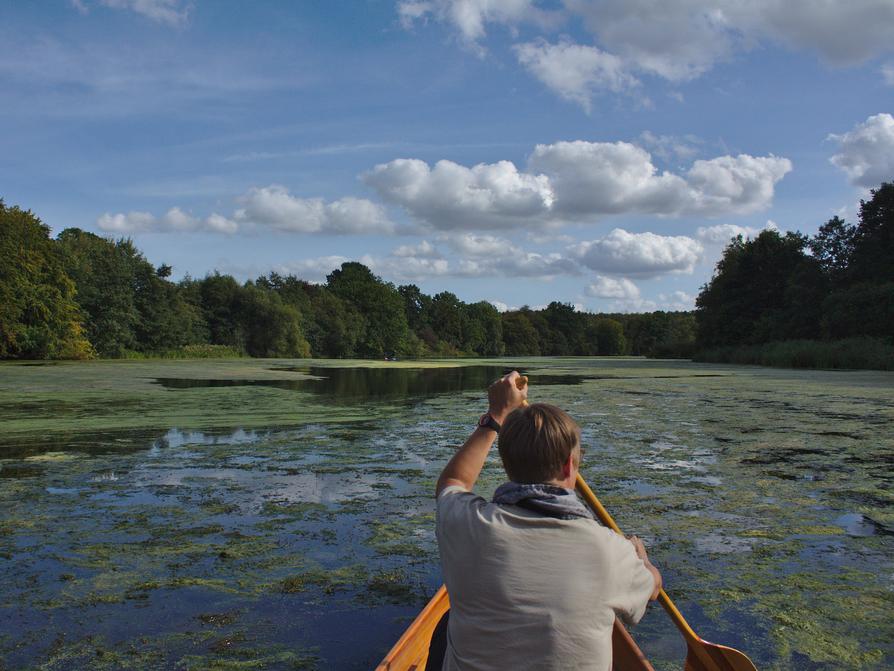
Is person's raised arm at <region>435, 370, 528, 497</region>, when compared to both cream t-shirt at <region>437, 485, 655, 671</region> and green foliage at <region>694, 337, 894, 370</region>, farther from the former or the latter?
green foliage at <region>694, 337, 894, 370</region>

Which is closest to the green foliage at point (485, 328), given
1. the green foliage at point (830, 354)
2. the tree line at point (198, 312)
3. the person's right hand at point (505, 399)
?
the tree line at point (198, 312)

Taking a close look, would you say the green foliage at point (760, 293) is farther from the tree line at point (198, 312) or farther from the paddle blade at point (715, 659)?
the paddle blade at point (715, 659)

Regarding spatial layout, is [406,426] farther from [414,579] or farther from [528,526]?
[528,526]

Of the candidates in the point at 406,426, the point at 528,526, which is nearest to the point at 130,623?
the point at 528,526

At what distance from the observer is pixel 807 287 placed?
121 feet

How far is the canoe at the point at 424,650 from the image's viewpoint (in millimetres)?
2191

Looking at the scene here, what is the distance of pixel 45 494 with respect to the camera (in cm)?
548

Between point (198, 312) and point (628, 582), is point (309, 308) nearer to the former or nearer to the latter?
point (198, 312)

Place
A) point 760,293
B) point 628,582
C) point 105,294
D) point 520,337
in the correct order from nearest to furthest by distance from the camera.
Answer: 1. point 628,582
2. point 105,294
3. point 760,293
4. point 520,337

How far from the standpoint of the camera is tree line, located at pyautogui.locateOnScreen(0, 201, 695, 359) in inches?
1248

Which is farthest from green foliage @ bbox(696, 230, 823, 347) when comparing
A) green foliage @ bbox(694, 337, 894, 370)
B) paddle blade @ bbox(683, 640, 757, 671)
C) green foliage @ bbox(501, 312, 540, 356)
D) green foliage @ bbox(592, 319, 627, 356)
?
green foliage @ bbox(592, 319, 627, 356)

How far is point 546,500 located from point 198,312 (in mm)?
52837

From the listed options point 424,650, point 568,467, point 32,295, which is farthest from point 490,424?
point 32,295

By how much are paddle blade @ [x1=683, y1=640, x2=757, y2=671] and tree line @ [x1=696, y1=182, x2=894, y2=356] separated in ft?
100
